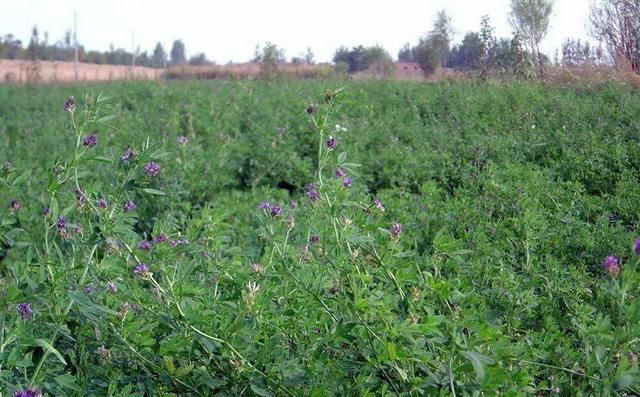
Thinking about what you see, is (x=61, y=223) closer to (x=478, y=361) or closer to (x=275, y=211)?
(x=275, y=211)

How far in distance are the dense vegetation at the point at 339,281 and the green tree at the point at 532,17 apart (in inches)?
285

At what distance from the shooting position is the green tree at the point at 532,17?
12.3 meters

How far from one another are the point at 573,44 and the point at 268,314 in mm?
9774

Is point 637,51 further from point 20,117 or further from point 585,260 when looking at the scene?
point 20,117

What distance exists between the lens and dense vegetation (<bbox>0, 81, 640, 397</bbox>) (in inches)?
79.4

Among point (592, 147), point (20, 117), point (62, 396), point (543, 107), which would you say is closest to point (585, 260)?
point (592, 147)

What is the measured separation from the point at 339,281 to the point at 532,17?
12.1m

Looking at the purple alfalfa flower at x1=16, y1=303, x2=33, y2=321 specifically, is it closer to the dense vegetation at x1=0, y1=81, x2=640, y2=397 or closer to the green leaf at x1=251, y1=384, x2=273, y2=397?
the dense vegetation at x1=0, y1=81, x2=640, y2=397

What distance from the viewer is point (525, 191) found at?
4.03 m

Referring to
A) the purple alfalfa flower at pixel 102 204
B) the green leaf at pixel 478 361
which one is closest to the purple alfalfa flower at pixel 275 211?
the purple alfalfa flower at pixel 102 204

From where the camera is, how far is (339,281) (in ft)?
7.17

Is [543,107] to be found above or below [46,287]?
above

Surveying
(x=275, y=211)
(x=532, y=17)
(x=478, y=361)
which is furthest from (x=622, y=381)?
(x=532, y=17)

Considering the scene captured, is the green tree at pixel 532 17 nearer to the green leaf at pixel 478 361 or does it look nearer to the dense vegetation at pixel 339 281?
the dense vegetation at pixel 339 281
